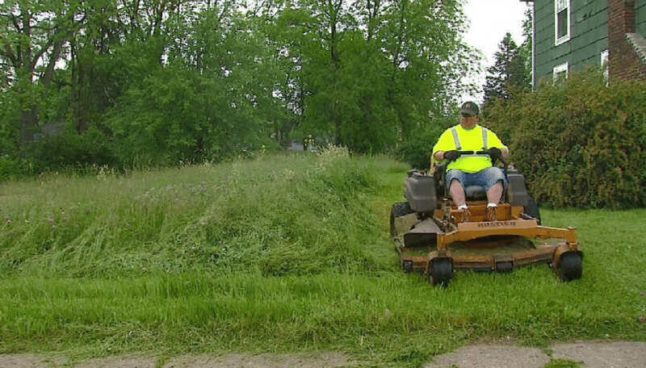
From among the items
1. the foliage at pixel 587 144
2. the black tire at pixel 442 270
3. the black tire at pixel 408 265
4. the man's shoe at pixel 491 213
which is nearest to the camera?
the black tire at pixel 442 270

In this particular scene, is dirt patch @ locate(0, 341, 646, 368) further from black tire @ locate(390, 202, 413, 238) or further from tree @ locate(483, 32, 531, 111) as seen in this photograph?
tree @ locate(483, 32, 531, 111)

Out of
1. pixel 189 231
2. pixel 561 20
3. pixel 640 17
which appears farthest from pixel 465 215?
pixel 561 20

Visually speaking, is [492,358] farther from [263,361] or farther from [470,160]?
[470,160]

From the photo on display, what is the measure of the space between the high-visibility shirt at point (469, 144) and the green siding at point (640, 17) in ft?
30.1

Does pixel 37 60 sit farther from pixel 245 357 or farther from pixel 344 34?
pixel 245 357

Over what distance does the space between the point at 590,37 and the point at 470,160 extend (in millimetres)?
11039

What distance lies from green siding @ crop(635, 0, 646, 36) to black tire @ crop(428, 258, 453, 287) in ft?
35.6

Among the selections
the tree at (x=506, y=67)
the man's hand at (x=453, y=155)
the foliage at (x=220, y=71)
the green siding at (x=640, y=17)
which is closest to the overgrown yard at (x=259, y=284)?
the man's hand at (x=453, y=155)

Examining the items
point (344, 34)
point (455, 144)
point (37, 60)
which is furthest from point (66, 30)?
point (455, 144)

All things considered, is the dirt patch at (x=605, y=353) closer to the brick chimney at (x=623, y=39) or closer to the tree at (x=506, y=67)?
the brick chimney at (x=623, y=39)

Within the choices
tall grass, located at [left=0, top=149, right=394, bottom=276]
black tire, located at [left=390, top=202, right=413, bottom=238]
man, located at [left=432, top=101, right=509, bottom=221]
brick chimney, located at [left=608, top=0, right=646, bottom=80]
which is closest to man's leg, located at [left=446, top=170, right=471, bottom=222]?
man, located at [left=432, top=101, right=509, bottom=221]

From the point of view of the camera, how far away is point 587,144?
874 centimetres

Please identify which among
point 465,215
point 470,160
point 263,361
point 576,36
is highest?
point 576,36

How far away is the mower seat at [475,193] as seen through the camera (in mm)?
5598
